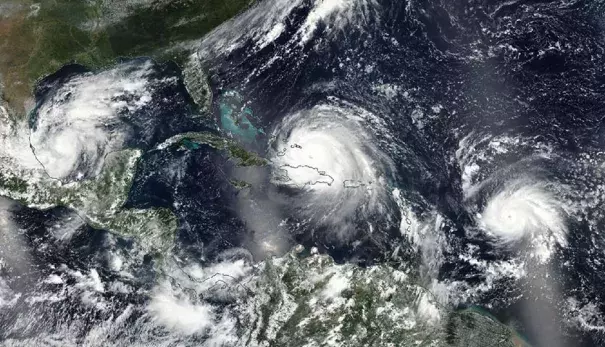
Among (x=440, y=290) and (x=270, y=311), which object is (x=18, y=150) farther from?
(x=440, y=290)

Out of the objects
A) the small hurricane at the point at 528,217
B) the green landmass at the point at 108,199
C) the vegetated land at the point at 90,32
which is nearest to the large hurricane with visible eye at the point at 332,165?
the small hurricane at the point at 528,217

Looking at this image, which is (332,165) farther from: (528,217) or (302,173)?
(528,217)

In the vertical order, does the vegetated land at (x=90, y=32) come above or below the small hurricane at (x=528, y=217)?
above

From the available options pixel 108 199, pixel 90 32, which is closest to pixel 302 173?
pixel 108 199

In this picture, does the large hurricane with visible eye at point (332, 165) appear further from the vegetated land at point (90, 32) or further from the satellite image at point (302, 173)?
the vegetated land at point (90, 32)

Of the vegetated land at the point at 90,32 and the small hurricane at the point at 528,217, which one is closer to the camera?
the small hurricane at the point at 528,217

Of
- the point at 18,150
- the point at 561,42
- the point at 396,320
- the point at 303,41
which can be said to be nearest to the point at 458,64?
the point at 561,42

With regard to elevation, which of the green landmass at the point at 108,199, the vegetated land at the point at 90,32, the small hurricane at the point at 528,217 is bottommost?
the green landmass at the point at 108,199
